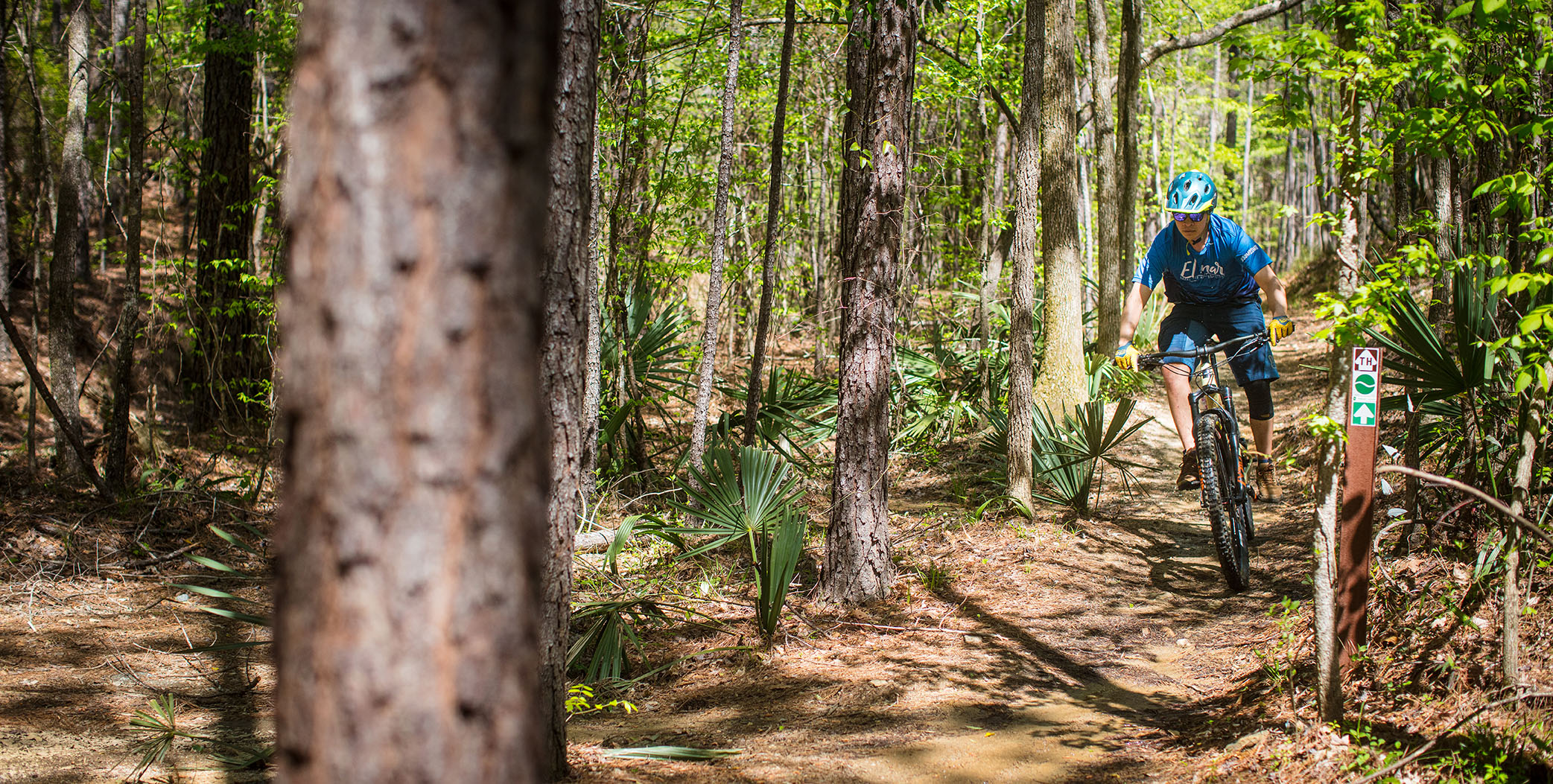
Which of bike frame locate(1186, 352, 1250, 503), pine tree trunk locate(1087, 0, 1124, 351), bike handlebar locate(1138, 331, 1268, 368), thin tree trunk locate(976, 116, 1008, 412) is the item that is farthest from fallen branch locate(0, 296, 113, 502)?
pine tree trunk locate(1087, 0, 1124, 351)

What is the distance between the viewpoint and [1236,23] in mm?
10789

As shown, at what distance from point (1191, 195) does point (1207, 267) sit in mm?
557

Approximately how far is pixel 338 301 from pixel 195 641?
5853 mm

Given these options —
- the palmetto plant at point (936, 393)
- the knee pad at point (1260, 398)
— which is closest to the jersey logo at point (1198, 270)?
the knee pad at point (1260, 398)

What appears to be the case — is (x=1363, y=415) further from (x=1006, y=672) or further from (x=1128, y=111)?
(x=1128, y=111)

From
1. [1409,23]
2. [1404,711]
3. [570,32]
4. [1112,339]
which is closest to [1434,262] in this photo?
[1409,23]

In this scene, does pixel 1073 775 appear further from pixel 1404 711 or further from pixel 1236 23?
pixel 1236 23

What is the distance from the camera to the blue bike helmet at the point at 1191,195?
489cm

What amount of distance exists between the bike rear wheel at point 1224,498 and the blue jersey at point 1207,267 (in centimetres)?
76

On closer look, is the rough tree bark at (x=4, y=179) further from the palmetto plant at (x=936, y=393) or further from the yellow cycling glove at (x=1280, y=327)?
the yellow cycling glove at (x=1280, y=327)

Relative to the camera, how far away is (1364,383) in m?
3.10

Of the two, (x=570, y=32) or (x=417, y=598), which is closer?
(x=417, y=598)

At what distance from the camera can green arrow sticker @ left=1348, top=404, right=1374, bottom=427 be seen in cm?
308

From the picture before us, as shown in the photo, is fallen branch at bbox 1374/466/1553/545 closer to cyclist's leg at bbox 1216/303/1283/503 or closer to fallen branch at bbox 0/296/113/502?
cyclist's leg at bbox 1216/303/1283/503
